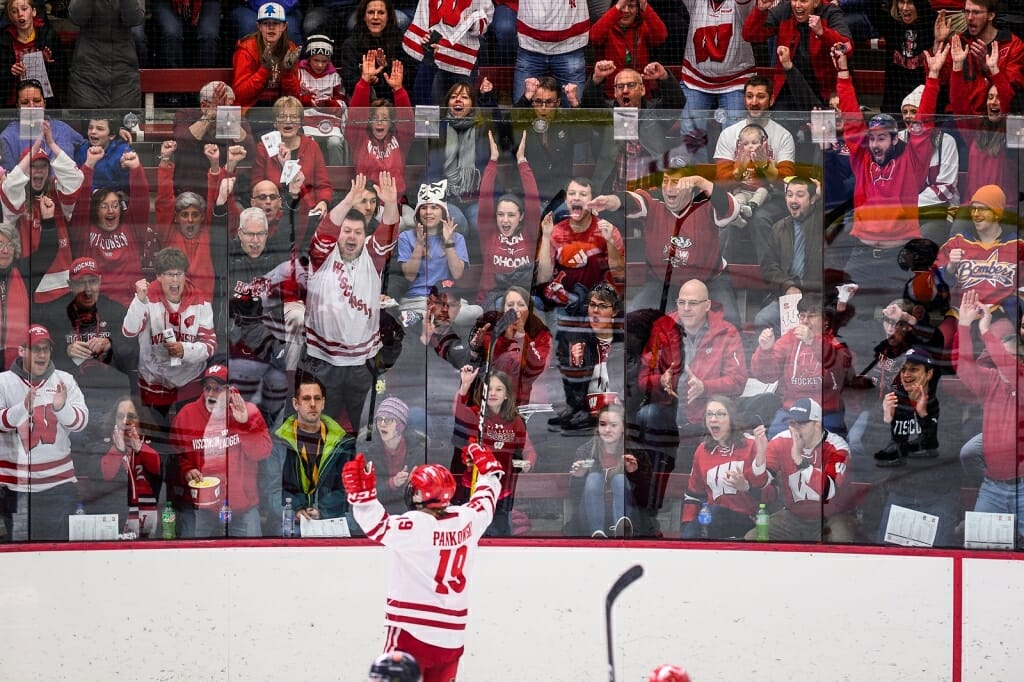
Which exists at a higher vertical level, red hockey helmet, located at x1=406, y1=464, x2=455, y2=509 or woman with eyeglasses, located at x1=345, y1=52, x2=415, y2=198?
woman with eyeglasses, located at x1=345, y1=52, x2=415, y2=198

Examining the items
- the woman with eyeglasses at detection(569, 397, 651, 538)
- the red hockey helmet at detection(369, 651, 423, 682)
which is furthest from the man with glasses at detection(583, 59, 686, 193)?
the red hockey helmet at detection(369, 651, 423, 682)

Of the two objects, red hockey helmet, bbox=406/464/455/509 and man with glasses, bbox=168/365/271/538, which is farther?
man with glasses, bbox=168/365/271/538

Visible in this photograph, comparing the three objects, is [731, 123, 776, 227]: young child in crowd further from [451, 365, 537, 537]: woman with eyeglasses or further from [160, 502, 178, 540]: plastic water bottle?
[160, 502, 178, 540]: plastic water bottle

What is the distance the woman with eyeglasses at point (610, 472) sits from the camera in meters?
6.20

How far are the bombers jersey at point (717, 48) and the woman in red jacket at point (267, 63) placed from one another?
1.96 metres

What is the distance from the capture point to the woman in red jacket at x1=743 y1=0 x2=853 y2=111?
6.84 meters

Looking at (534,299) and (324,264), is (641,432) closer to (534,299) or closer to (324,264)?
(534,299)

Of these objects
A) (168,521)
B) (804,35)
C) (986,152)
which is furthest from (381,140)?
(986,152)

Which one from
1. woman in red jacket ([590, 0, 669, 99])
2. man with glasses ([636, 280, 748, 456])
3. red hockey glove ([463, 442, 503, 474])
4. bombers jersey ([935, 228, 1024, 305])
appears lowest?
red hockey glove ([463, 442, 503, 474])

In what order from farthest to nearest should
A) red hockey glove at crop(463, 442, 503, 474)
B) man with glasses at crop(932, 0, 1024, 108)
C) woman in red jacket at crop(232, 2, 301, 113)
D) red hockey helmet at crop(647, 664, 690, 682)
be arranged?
woman in red jacket at crop(232, 2, 301, 113), man with glasses at crop(932, 0, 1024, 108), red hockey glove at crop(463, 442, 503, 474), red hockey helmet at crop(647, 664, 690, 682)

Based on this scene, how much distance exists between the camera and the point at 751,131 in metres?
6.26

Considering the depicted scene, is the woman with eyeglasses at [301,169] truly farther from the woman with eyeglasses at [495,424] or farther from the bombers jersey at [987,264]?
the bombers jersey at [987,264]

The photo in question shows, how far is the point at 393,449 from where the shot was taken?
626 centimetres

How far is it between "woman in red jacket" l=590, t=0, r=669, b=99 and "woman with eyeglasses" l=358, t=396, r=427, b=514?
220 centimetres
